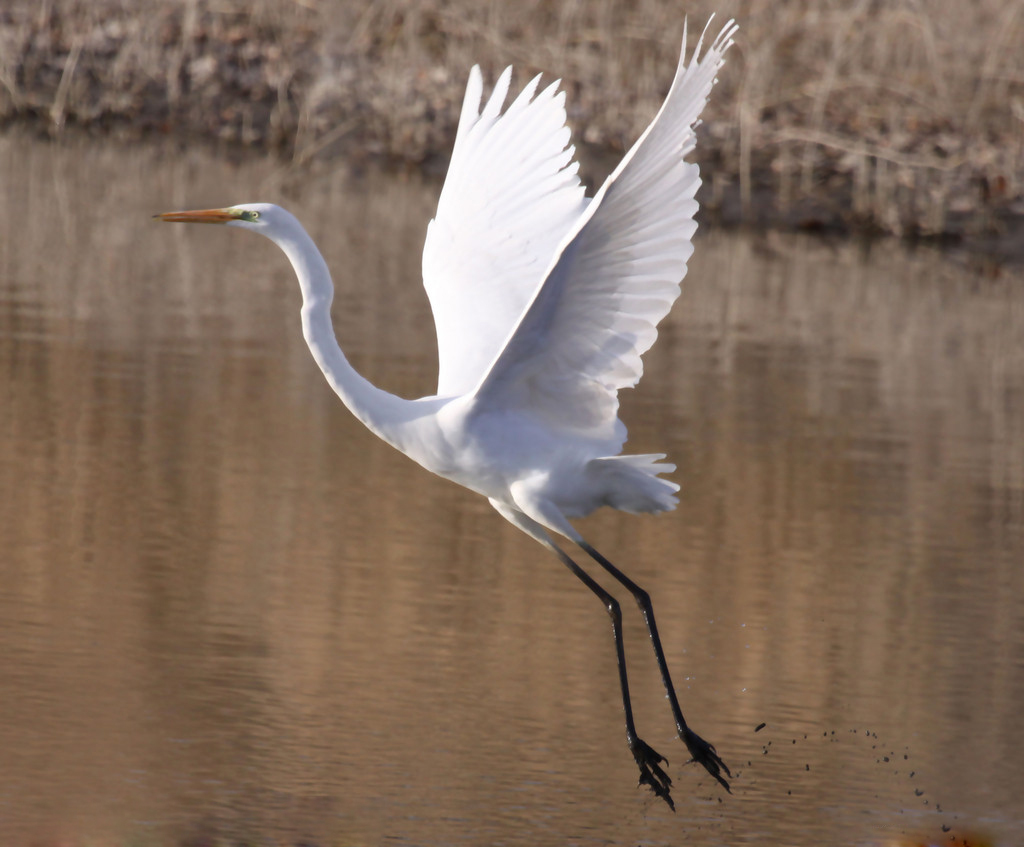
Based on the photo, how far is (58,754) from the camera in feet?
13.4

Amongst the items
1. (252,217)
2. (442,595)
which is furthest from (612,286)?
(442,595)

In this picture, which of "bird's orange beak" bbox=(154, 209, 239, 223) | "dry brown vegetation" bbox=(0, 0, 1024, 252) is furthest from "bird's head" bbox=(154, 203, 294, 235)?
"dry brown vegetation" bbox=(0, 0, 1024, 252)

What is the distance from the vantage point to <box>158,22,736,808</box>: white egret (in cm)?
404

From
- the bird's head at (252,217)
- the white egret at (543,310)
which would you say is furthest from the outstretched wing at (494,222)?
the bird's head at (252,217)

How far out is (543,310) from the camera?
4.25m

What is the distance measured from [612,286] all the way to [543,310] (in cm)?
17

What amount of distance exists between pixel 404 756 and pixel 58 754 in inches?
31.6

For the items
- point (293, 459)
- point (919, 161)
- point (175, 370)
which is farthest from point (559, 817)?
point (919, 161)

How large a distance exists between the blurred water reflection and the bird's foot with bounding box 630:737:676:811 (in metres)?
0.06

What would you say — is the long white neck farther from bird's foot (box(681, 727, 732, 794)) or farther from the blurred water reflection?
bird's foot (box(681, 727, 732, 794))

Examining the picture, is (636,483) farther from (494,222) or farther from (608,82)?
(608,82)

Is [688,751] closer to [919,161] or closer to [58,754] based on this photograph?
[58,754]

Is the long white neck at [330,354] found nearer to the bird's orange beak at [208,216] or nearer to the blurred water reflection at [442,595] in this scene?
the bird's orange beak at [208,216]

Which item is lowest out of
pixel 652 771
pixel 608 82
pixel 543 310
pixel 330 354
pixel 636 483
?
pixel 652 771
